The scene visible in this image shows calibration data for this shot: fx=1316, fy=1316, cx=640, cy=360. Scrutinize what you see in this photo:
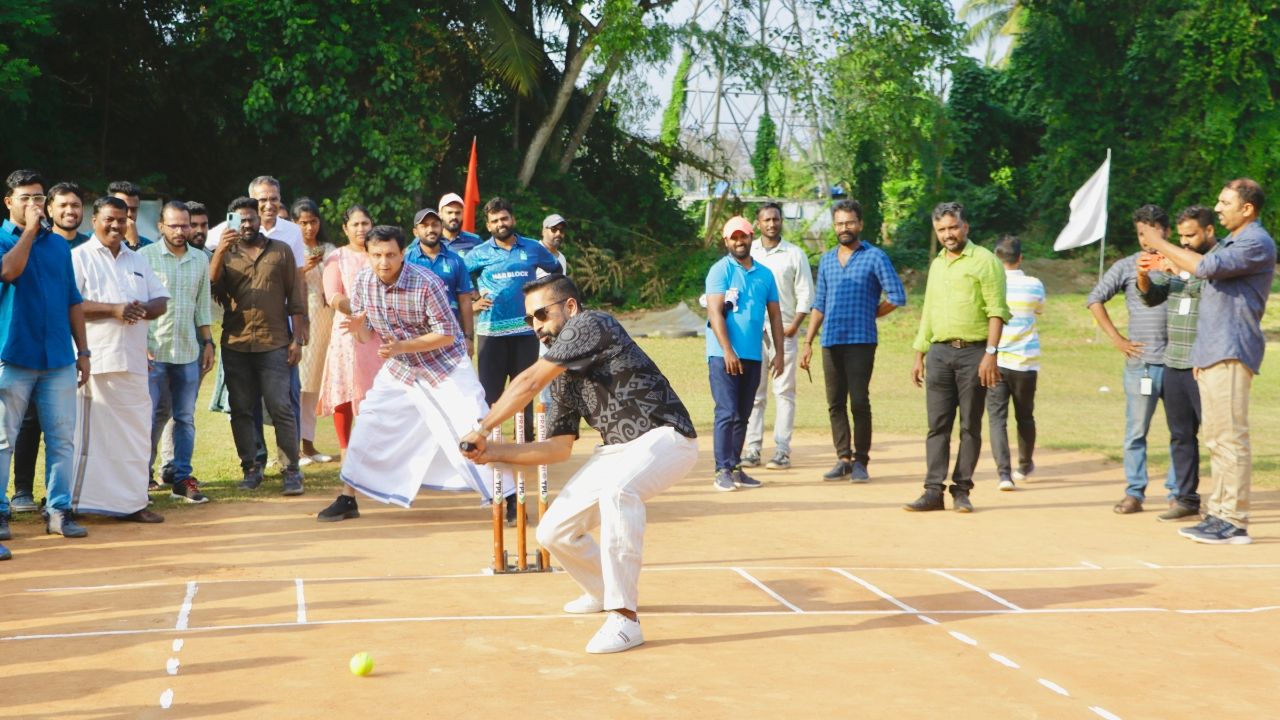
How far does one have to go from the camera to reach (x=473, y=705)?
4938 millimetres

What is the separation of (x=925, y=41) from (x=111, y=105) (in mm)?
17340

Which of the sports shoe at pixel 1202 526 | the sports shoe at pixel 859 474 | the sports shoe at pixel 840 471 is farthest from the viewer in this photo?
the sports shoe at pixel 840 471

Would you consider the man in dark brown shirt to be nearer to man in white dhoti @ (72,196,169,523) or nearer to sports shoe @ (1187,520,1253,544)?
man in white dhoti @ (72,196,169,523)

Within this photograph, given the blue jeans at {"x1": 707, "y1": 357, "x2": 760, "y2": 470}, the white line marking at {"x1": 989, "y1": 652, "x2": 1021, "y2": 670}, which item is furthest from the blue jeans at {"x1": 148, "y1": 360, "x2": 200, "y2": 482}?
the white line marking at {"x1": 989, "y1": 652, "x2": 1021, "y2": 670}

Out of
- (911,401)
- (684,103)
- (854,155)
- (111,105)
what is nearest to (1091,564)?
(911,401)

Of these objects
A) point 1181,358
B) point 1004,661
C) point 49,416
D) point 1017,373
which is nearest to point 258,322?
point 49,416

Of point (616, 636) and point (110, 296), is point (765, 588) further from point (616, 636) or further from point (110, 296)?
point (110, 296)

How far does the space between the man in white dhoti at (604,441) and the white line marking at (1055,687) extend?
5.58ft

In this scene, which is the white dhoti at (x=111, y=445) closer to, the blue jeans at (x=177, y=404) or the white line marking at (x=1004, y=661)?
the blue jeans at (x=177, y=404)

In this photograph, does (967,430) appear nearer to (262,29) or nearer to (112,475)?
(112,475)

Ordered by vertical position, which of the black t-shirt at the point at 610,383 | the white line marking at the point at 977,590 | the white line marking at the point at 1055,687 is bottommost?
the white line marking at the point at 1055,687

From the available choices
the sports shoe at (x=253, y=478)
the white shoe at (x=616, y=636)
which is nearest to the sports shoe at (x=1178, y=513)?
the white shoe at (x=616, y=636)

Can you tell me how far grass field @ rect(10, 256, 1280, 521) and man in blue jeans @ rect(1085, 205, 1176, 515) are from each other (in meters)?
1.13

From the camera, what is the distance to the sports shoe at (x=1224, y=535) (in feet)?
27.9
